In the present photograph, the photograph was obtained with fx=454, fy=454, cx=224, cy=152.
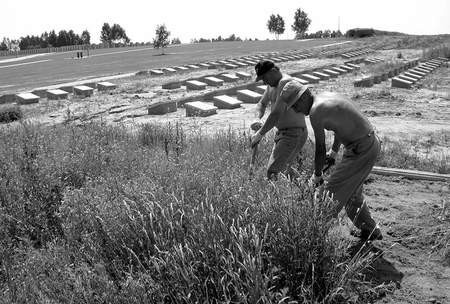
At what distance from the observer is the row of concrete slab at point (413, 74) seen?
53.1 ft

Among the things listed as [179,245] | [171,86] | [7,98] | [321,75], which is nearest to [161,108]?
[171,86]

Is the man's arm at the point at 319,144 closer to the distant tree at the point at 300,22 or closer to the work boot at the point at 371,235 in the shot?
the work boot at the point at 371,235

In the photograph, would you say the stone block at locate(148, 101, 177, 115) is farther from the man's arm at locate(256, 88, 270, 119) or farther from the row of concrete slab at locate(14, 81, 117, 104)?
the man's arm at locate(256, 88, 270, 119)

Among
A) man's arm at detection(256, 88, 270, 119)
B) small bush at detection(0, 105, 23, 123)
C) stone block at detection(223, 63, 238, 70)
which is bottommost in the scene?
small bush at detection(0, 105, 23, 123)

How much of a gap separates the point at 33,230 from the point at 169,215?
190 centimetres

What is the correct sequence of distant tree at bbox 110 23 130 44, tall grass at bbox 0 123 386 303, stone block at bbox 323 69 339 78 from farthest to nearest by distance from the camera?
distant tree at bbox 110 23 130 44, stone block at bbox 323 69 339 78, tall grass at bbox 0 123 386 303

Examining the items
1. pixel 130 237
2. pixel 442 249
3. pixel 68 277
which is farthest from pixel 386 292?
pixel 68 277

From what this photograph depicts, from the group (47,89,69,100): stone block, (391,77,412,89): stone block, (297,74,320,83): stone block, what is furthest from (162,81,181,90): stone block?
(391,77,412,89): stone block

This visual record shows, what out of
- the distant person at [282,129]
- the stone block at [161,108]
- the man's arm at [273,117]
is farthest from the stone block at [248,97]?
the man's arm at [273,117]

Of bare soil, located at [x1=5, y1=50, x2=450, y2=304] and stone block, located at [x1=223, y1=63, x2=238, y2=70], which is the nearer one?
bare soil, located at [x1=5, y1=50, x2=450, y2=304]

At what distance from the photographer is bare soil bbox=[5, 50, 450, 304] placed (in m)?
4.03

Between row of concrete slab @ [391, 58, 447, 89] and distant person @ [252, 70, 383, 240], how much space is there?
42.5 feet

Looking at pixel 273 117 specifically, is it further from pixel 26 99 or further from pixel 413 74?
pixel 413 74

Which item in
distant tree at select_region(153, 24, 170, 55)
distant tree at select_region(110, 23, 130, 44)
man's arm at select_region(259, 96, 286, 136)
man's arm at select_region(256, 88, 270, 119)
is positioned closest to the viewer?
man's arm at select_region(259, 96, 286, 136)
